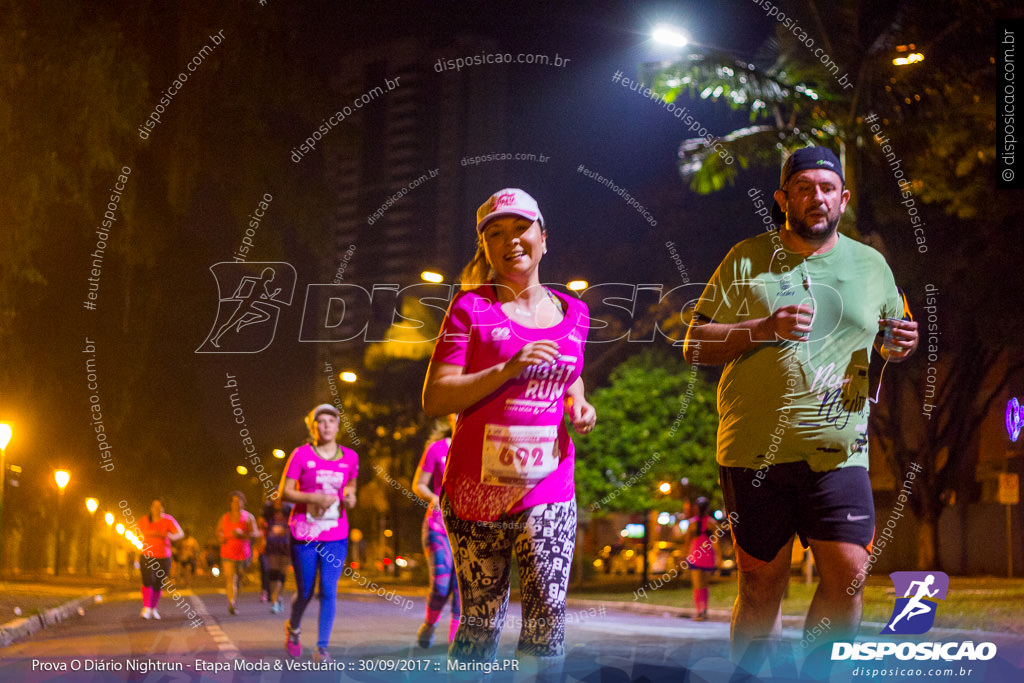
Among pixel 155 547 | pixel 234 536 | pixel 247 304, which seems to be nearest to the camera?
pixel 247 304

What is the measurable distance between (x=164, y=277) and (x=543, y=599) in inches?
194

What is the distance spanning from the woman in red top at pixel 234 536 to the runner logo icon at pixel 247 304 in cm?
273

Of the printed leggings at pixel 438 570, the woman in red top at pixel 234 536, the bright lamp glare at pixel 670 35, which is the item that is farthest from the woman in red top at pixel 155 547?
the bright lamp glare at pixel 670 35

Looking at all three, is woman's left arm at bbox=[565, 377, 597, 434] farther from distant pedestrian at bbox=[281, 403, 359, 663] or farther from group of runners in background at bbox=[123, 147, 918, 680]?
distant pedestrian at bbox=[281, 403, 359, 663]

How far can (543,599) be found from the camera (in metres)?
3.42

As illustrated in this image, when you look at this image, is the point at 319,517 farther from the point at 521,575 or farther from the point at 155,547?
the point at 155,547

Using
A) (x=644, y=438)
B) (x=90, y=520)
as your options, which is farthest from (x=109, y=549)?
(x=644, y=438)

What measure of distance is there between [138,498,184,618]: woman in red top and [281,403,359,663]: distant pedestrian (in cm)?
443

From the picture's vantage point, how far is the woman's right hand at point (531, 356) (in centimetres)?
338

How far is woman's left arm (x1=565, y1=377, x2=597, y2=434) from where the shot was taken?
3.62 metres

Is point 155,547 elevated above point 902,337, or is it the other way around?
point 902,337

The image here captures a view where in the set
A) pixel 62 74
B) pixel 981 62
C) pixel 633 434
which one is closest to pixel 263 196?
pixel 62 74

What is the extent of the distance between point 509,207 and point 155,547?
27.6 ft

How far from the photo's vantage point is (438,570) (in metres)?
7.55
